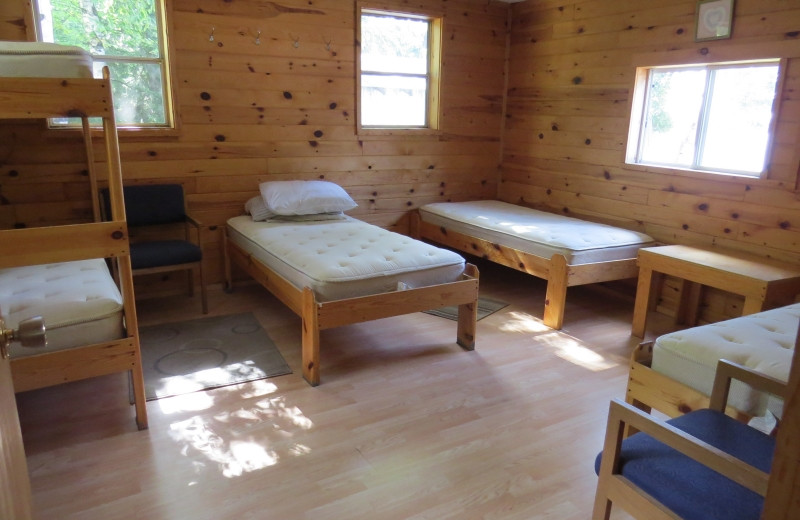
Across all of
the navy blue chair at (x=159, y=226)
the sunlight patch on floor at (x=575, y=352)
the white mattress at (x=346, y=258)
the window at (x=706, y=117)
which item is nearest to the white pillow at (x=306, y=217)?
the white mattress at (x=346, y=258)

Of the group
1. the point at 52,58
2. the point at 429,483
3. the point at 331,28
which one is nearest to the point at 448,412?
the point at 429,483

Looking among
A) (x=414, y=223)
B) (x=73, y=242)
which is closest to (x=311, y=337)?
(x=73, y=242)

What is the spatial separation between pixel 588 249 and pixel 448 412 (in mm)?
1510

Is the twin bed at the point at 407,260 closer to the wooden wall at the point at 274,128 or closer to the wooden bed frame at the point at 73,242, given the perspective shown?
the wooden wall at the point at 274,128

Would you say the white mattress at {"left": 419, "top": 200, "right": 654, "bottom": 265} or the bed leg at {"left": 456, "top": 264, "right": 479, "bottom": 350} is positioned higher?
the white mattress at {"left": 419, "top": 200, "right": 654, "bottom": 265}

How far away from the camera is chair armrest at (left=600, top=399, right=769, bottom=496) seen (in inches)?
43.9

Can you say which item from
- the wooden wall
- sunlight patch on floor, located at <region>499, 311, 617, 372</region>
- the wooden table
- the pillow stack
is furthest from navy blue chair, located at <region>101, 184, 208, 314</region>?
the wooden table

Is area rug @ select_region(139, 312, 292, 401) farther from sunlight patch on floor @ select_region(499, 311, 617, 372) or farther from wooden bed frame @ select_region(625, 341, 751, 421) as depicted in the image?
wooden bed frame @ select_region(625, 341, 751, 421)

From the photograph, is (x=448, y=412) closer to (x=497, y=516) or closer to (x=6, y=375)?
(x=497, y=516)

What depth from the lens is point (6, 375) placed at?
0.97m

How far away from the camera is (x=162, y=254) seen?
3.36 m

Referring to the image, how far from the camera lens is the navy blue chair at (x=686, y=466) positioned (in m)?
1.22

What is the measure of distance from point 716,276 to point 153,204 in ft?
11.1

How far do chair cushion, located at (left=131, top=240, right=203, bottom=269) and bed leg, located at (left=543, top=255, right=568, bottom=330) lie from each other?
2194mm
